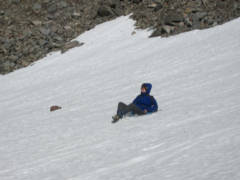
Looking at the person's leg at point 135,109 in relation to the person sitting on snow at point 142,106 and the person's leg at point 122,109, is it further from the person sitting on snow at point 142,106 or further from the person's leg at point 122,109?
the person's leg at point 122,109

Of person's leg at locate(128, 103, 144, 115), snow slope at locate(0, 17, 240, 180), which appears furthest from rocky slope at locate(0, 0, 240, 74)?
person's leg at locate(128, 103, 144, 115)

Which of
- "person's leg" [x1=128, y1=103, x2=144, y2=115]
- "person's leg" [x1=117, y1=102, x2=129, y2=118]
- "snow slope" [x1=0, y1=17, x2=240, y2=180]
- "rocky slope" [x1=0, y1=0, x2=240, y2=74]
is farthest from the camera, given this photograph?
"rocky slope" [x1=0, y1=0, x2=240, y2=74]

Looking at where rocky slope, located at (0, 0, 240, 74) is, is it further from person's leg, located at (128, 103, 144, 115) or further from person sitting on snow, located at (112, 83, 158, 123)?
person's leg, located at (128, 103, 144, 115)

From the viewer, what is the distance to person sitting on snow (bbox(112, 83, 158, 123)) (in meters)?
11.5

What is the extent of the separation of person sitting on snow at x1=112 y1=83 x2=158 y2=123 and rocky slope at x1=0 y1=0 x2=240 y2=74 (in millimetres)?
19486

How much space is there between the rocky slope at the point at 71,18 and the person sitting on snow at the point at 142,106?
19.5 metres

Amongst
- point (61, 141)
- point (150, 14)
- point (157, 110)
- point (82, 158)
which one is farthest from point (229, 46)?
point (150, 14)

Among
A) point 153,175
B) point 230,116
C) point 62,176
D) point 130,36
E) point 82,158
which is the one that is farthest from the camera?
point 130,36

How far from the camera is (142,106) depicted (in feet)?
38.1

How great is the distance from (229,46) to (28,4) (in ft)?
121

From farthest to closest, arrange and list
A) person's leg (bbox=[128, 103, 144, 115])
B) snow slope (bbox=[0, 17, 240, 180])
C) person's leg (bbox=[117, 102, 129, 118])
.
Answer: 1. person's leg (bbox=[117, 102, 129, 118])
2. person's leg (bbox=[128, 103, 144, 115])
3. snow slope (bbox=[0, 17, 240, 180])

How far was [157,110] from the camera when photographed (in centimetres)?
1174

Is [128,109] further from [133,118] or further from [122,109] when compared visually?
[133,118]

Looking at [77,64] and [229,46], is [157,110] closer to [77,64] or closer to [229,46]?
[229,46]
